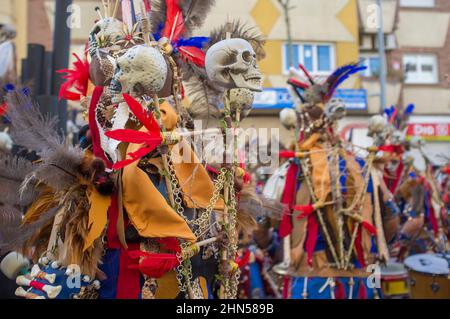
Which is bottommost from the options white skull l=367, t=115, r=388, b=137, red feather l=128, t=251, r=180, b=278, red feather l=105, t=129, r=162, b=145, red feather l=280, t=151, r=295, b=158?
red feather l=128, t=251, r=180, b=278

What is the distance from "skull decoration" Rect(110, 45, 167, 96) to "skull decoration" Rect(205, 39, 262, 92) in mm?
246

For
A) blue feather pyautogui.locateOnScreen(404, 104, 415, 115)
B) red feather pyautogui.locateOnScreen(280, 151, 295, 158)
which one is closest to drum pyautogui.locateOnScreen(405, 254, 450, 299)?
red feather pyautogui.locateOnScreen(280, 151, 295, 158)

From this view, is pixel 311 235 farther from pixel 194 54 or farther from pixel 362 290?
pixel 194 54

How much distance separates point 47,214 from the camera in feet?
6.40

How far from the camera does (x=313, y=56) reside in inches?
463

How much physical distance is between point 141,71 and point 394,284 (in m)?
4.06

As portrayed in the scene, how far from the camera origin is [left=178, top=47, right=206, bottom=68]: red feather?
6.73 ft

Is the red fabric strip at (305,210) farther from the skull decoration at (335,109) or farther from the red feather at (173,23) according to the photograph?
the red feather at (173,23)

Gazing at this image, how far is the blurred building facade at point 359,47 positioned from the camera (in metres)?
11.2

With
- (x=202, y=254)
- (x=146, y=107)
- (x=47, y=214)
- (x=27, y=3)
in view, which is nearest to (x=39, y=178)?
(x=47, y=214)

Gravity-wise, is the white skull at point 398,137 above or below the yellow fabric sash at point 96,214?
above

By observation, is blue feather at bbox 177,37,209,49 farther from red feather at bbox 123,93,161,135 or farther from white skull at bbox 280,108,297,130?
white skull at bbox 280,108,297,130

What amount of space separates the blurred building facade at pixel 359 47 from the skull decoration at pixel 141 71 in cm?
869

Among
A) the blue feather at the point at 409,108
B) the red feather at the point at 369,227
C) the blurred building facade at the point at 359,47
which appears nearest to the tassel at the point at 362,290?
the red feather at the point at 369,227
